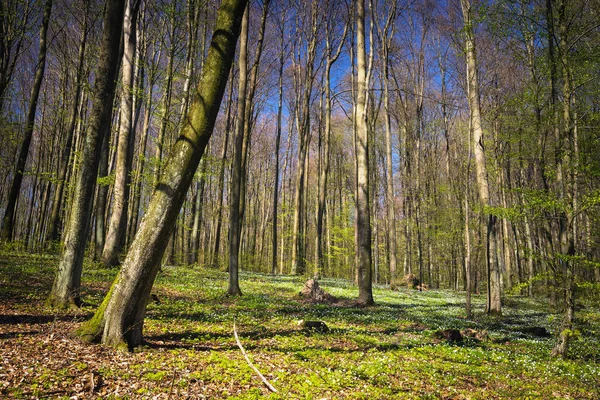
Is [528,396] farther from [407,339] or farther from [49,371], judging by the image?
[49,371]

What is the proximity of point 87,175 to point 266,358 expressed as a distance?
5.46m

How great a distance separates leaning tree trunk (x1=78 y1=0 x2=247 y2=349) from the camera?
16.3 ft

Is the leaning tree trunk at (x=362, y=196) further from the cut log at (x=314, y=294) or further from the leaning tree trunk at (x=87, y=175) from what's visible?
the leaning tree trunk at (x=87, y=175)

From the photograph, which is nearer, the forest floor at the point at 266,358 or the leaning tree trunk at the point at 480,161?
the forest floor at the point at 266,358

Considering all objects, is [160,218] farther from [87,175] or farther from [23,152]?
[23,152]

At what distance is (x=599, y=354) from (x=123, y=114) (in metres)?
18.4

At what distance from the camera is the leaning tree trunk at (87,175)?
6.71 metres

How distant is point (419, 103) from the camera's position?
95.1ft

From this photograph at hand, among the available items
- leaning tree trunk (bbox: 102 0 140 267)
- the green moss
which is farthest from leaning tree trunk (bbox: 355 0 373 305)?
leaning tree trunk (bbox: 102 0 140 267)

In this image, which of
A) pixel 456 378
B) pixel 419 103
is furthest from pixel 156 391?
pixel 419 103

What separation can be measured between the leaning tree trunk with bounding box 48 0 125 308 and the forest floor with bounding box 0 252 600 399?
0.61 m

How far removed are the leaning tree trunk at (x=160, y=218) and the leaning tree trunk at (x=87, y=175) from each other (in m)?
2.18

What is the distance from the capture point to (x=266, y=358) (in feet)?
18.7

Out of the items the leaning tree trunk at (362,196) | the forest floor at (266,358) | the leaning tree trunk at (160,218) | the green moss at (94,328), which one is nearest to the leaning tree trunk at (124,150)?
the forest floor at (266,358)
